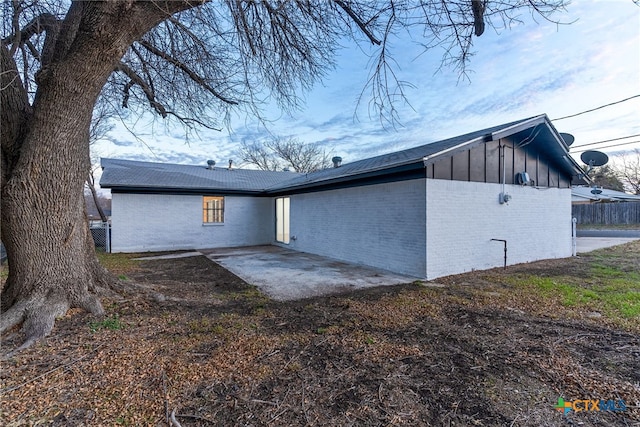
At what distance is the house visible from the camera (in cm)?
703

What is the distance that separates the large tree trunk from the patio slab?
9.78 ft

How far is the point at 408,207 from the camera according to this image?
23.5 feet

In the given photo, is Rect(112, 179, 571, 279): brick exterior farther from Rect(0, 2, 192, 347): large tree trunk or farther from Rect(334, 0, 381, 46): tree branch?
Rect(0, 2, 192, 347): large tree trunk

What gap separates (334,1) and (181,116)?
3.47 meters

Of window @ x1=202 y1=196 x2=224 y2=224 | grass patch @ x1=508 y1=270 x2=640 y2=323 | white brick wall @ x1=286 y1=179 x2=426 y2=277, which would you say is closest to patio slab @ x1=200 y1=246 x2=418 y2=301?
white brick wall @ x1=286 y1=179 x2=426 y2=277

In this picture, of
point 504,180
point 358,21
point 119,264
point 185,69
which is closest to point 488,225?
point 504,180

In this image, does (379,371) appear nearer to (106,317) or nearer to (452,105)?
(106,317)

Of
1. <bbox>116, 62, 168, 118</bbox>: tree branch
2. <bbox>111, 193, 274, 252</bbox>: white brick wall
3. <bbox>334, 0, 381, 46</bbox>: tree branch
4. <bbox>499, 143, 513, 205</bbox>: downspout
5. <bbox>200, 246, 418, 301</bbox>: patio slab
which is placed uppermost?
<bbox>334, 0, 381, 46</bbox>: tree branch

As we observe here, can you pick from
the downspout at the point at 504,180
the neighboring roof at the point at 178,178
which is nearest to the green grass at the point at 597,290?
the downspout at the point at 504,180

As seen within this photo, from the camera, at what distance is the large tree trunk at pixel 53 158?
3.29 meters

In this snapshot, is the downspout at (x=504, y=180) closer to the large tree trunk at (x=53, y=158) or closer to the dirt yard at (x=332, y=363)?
the dirt yard at (x=332, y=363)

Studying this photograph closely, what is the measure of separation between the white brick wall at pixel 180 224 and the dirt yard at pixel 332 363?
26.8ft

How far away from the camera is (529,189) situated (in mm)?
8781

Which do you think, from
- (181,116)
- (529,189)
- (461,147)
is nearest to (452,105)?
(461,147)
